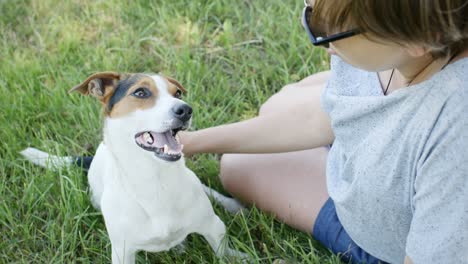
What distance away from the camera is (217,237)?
2135 millimetres

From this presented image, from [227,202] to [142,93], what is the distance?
0.76m

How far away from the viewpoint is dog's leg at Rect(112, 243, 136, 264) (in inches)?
79.2

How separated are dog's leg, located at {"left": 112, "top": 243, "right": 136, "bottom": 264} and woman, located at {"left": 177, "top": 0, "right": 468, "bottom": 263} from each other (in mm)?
450

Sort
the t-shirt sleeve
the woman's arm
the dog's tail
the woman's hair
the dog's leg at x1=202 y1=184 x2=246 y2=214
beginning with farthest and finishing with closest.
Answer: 1. the dog's tail
2. the dog's leg at x1=202 y1=184 x2=246 y2=214
3. the woman's arm
4. the t-shirt sleeve
5. the woman's hair

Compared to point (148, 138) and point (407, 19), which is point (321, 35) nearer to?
point (407, 19)

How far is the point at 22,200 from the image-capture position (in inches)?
99.0

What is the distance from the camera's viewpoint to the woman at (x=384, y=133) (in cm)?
129

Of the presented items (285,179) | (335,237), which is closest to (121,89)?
(285,179)

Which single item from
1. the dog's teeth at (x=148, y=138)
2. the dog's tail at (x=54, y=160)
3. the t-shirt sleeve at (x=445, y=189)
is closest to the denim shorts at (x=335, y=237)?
the t-shirt sleeve at (x=445, y=189)

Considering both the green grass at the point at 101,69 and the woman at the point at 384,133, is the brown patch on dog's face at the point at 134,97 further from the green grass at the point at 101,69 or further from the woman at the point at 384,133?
the green grass at the point at 101,69

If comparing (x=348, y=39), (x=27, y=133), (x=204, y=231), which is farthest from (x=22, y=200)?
(x=348, y=39)

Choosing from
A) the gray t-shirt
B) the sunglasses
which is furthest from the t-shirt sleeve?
the sunglasses

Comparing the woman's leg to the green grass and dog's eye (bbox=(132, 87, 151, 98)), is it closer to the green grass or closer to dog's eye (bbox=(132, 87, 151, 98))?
the green grass

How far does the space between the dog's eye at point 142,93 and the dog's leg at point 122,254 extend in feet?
1.79
